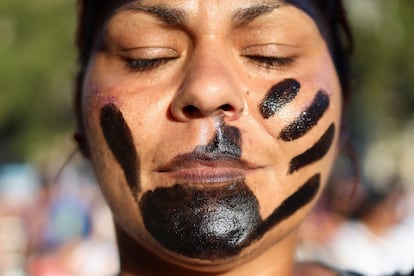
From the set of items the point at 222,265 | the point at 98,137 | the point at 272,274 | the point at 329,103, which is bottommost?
the point at 272,274

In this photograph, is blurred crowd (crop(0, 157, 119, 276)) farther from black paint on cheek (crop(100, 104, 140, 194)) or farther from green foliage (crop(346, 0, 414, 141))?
green foliage (crop(346, 0, 414, 141))

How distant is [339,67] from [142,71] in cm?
62

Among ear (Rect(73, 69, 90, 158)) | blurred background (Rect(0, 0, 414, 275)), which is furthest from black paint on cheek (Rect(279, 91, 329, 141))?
blurred background (Rect(0, 0, 414, 275))

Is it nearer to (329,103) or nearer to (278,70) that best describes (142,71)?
(278,70)

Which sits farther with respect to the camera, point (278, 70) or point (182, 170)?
point (278, 70)

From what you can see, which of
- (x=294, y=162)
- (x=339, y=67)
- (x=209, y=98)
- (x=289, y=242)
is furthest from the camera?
(x=339, y=67)

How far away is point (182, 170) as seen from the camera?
169 cm

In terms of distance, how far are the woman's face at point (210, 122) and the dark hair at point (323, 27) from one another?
0.26 ft

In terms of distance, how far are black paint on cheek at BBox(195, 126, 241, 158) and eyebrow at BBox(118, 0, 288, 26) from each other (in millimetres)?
282

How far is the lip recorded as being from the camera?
5.49ft

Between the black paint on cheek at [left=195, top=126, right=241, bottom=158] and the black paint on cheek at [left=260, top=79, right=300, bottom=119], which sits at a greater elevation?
the black paint on cheek at [left=260, top=79, right=300, bottom=119]

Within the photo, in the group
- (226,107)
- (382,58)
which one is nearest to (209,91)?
(226,107)

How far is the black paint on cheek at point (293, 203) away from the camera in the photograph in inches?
68.3

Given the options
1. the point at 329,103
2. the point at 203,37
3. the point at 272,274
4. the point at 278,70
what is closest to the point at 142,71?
the point at 203,37
